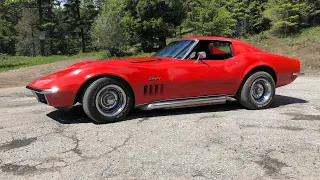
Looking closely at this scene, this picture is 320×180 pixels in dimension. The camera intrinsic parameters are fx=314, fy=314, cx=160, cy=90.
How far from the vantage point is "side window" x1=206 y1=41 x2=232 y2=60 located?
577 cm

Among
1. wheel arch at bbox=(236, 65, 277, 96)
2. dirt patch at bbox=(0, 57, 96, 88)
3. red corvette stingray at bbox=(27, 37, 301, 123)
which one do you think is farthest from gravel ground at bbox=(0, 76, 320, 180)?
dirt patch at bbox=(0, 57, 96, 88)

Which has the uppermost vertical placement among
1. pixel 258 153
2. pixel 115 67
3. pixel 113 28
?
pixel 113 28

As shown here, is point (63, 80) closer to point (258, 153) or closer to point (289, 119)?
point (258, 153)

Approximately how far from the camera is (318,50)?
1675 cm

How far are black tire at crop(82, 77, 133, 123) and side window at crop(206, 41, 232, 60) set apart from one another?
1801 millimetres

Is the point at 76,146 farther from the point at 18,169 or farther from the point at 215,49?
the point at 215,49

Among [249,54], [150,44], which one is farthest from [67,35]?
[249,54]

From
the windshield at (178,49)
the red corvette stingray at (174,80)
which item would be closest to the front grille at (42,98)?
Answer: the red corvette stingray at (174,80)

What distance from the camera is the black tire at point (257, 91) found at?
5.79m

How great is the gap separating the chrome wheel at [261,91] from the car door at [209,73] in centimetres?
41

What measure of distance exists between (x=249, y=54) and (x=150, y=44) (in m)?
23.5

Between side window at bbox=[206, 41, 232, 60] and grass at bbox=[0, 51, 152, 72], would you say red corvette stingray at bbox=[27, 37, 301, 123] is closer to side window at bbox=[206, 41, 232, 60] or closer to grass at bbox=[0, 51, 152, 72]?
side window at bbox=[206, 41, 232, 60]

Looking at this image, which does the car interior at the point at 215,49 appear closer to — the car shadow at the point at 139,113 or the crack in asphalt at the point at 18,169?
the car shadow at the point at 139,113

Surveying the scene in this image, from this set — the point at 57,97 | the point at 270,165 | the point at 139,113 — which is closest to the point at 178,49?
the point at 139,113
